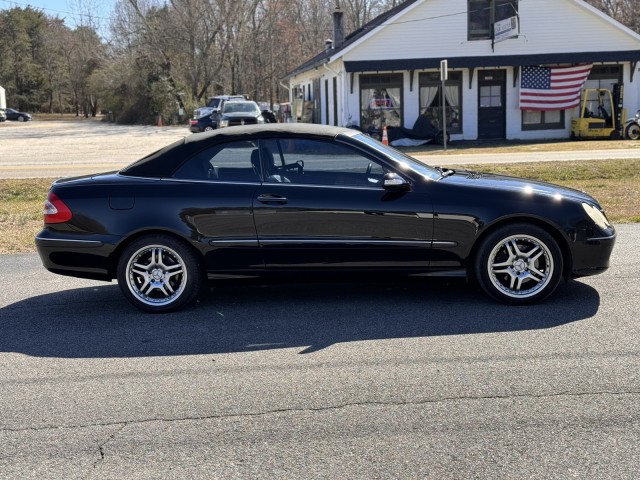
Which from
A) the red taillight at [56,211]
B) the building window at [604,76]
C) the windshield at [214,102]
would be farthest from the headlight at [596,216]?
the windshield at [214,102]

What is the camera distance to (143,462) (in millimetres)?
3623

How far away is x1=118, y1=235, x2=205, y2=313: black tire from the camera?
6.11m

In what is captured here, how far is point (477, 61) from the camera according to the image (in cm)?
2911

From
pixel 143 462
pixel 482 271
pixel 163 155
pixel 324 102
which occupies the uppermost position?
pixel 324 102

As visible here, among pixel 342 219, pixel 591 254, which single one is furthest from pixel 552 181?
pixel 342 219

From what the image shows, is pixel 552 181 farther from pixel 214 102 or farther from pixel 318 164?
pixel 214 102

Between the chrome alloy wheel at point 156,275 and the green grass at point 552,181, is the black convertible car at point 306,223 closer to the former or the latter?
the chrome alloy wheel at point 156,275

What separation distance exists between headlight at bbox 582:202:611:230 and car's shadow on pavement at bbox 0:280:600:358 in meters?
0.63

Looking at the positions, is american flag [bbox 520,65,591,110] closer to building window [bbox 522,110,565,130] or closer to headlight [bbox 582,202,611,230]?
building window [bbox 522,110,565,130]

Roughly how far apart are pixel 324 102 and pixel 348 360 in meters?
31.8

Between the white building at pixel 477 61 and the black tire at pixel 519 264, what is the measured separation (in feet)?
77.2

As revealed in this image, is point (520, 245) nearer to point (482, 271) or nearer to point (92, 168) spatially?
point (482, 271)

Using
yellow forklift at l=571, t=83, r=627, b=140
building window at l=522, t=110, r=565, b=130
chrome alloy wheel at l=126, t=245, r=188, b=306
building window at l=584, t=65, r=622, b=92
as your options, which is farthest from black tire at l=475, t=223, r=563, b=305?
building window at l=584, t=65, r=622, b=92

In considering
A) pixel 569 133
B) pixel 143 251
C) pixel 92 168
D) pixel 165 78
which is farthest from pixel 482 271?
pixel 165 78
